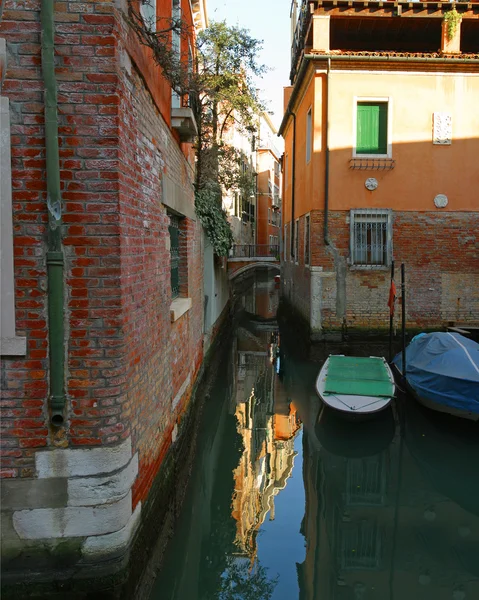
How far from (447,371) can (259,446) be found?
A: 116 inches

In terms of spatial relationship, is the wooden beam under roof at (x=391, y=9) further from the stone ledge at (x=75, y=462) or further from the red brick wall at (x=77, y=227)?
the stone ledge at (x=75, y=462)

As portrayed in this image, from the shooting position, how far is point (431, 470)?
6742 mm

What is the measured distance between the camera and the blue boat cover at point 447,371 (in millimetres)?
7438

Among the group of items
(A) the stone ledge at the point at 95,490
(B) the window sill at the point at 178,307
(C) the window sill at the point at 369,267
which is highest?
(C) the window sill at the point at 369,267

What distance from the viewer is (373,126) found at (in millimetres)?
12344

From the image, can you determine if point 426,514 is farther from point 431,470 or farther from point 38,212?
point 38,212

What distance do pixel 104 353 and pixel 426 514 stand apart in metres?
4.10

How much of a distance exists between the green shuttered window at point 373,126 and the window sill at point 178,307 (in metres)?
7.04

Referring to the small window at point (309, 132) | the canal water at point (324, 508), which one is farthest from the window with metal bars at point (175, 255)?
the small window at point (309, 132)

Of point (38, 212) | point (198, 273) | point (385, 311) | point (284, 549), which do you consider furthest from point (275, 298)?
point (38, 212)

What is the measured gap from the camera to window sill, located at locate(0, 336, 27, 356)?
3174 millimetres

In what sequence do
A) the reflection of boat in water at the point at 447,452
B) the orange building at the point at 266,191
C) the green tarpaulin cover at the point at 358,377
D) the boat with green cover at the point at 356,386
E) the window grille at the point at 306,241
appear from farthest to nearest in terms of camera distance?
the orange building at the point at 266,191 < the window grille at the point at 306,241 < the green tarpaulin cover at the point at 358,377 < the boat with green cover at the point at 356,386 < the reflection of boat in water at the point at 447,452

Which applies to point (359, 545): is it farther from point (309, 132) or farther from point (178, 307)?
point (309, 132)

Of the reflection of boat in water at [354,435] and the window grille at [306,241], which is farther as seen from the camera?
the window grille at [306,241]
